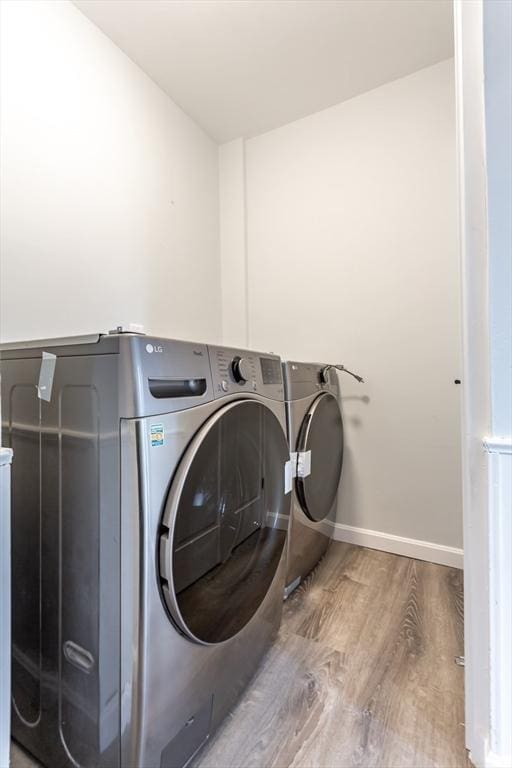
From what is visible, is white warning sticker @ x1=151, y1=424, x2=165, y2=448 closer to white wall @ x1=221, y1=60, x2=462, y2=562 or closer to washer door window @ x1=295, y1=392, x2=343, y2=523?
washer door window @ x1=295, y1=392, x2=343, y2=523

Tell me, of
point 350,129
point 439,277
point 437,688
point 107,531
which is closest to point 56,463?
point 107,531

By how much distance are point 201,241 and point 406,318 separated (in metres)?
1.29

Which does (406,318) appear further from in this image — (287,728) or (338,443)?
(287,728)

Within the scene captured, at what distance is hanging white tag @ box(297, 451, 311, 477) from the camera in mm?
1396

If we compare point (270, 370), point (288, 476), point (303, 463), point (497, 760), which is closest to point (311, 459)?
point (303, 463)

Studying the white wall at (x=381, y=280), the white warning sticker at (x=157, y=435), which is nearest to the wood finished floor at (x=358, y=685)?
the white wall at (x=381, y=280)

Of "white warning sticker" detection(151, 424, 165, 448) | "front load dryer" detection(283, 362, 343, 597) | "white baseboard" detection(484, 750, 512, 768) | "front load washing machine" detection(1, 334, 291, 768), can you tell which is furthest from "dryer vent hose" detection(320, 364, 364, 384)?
"white baseboard" detection(484, 750, 512, 768)

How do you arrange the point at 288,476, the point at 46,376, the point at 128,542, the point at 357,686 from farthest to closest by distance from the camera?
the point at 288,476 < the point at 357,686 < the point at 46,376 < the point at 128,542

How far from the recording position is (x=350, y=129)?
1.94 m

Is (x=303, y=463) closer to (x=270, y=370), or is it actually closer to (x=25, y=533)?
(x=270, y=370)

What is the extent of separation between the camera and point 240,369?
36.7 inches

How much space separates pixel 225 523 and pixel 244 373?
0.40 metres

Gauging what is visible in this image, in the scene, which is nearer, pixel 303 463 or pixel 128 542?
pixel 128 542

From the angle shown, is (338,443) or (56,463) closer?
(56,463)
